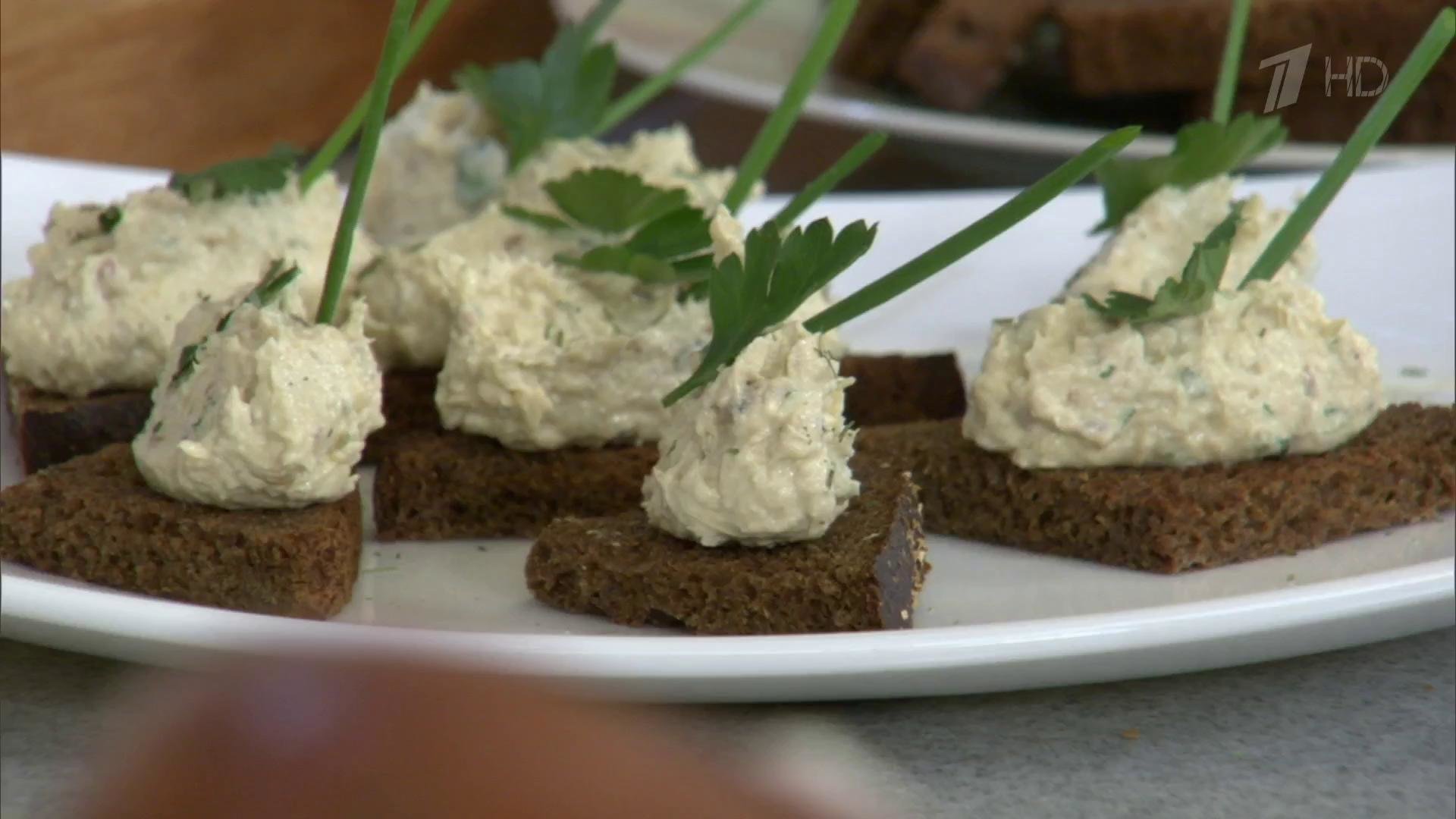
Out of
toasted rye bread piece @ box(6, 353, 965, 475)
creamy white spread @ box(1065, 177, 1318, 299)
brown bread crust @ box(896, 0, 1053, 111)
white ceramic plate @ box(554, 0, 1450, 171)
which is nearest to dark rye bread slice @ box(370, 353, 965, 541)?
toasted rye bread piece @ box(6, 353, 965, 475)

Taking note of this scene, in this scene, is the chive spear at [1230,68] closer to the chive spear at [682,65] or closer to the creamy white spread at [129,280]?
the chive spear at [682,65]

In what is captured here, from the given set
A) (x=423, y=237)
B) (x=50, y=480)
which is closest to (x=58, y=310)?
(x=50, y=480)

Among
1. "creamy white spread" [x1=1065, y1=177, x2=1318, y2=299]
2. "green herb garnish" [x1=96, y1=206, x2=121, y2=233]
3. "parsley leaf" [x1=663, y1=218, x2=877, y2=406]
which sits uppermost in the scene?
"creamy white spread" [x1=1065, y1=177, x2=1318, y2=299]

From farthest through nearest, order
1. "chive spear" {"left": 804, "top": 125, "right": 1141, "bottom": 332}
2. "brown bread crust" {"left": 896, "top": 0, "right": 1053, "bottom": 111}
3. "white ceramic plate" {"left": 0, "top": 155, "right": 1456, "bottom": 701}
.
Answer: "brown bread crust" {"left": 896, "top": 0, "right": 1053, "bottom": 111}, "chive spear" {"left": 804, "top": 125, "right": 1141, "bottom": 332}, "white ceramic plate" {"left": 0, "top": 155, "right": 1456, "bottom": 701}

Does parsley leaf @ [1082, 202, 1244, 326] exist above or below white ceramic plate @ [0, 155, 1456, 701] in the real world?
above

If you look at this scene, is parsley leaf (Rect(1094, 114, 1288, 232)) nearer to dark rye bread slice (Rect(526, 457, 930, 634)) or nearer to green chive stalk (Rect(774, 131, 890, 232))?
green chive stalk (Rect(774, 131, 890, 232))

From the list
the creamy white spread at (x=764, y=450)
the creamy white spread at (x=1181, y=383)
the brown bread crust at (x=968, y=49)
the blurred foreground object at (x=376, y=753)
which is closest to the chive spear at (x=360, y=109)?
the creamy white spread at (x=764, y=450)

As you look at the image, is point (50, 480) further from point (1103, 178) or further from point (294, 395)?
point (1103, 178)
